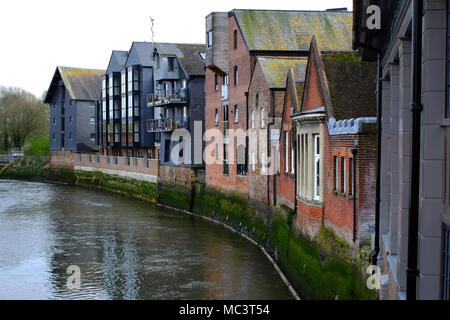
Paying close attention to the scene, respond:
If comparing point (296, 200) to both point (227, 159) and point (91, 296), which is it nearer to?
point (91, 296)

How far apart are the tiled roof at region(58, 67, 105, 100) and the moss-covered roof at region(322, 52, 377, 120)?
54974 mm

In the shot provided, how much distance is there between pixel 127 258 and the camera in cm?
2398

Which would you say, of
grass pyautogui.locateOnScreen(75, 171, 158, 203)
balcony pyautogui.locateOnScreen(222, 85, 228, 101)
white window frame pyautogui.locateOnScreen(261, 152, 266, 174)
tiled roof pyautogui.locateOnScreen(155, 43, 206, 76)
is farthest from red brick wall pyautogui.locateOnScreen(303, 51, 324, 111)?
grass pyautogui.locateOnScreen(75, 171, 158, 203)

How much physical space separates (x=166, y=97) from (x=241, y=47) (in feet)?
46.2

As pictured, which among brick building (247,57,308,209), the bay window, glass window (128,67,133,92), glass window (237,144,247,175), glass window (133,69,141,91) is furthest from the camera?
glass window (128,67,133,92)

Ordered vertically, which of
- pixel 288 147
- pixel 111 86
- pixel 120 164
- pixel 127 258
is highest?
pixel 111 86

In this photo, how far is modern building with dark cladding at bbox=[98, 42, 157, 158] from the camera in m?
54.5

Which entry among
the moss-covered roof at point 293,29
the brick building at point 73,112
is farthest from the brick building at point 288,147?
the brick building at point 73,112

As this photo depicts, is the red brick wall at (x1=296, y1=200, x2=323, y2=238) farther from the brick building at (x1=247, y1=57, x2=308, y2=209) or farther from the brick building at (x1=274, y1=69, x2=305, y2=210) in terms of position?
A: the brick building at (x1=247, y1=57, x2=308, y2=209)

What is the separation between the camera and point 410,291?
6.83 metres

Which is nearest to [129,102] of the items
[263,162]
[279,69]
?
[279,69]

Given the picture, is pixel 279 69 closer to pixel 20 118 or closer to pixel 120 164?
pixel 120 164

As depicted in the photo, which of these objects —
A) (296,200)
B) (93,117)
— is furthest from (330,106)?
(93,117)

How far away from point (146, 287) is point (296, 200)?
5.51 m
